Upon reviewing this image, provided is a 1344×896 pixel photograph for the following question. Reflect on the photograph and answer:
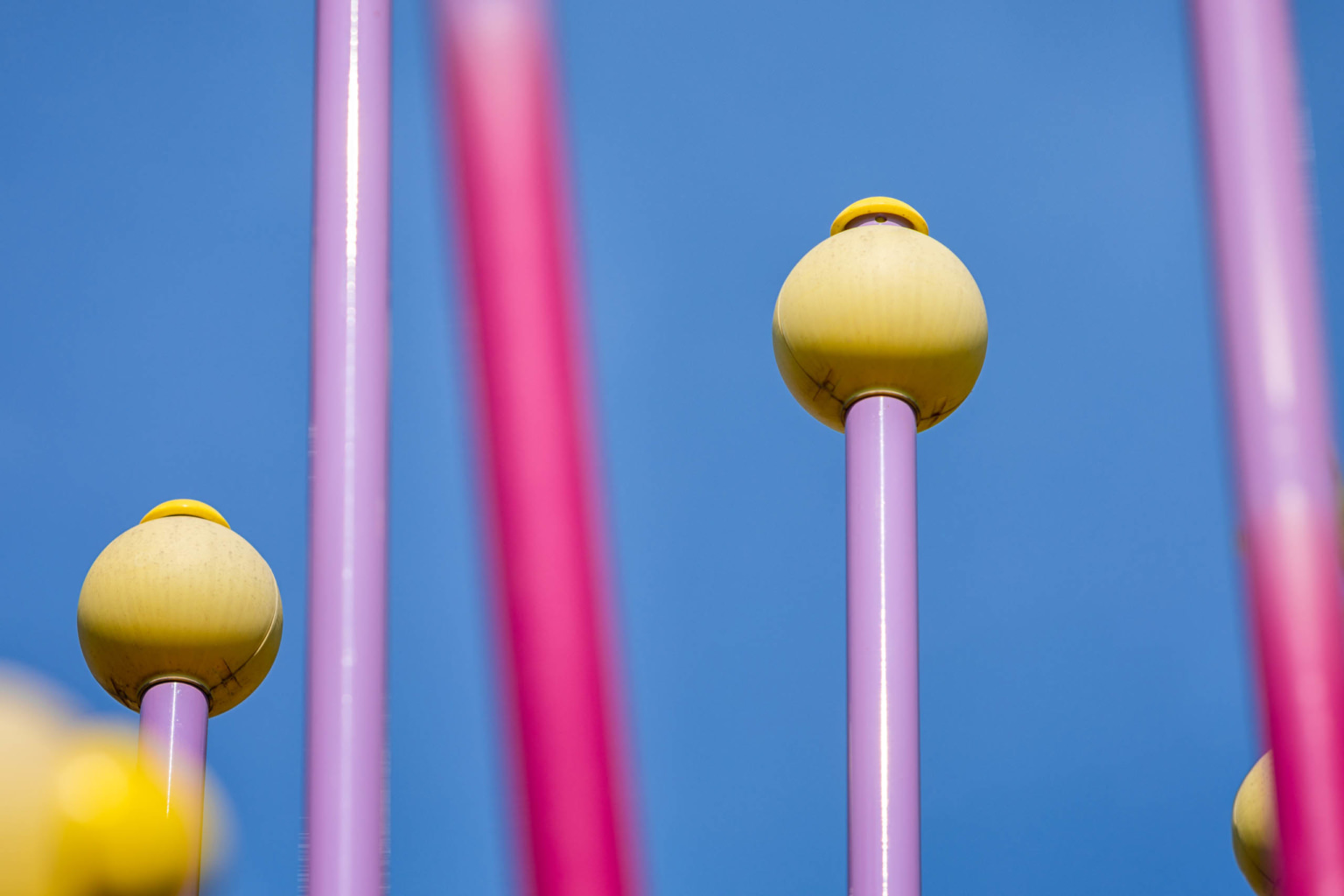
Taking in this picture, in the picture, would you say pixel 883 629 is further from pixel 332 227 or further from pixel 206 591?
pixel 206 591

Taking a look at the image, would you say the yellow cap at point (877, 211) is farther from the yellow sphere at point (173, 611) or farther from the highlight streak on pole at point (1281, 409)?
A: the highlight streak on pole at point (1281, 409)

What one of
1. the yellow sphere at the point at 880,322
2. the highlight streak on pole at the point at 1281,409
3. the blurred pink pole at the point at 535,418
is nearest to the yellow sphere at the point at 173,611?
the yellow sphere at the point at 880,322

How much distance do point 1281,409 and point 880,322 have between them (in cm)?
956

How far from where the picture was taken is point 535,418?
3.32 m

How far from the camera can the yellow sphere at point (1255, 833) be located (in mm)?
15352

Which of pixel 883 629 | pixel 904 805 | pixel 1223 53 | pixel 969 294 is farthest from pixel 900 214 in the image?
pixel 1223 53

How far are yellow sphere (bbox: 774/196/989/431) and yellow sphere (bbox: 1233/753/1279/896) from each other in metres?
4.28

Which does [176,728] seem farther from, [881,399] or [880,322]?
[880,322]

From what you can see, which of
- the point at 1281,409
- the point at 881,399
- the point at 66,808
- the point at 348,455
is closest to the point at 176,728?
the point at 881,399

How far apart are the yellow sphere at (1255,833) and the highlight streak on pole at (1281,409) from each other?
11.5m

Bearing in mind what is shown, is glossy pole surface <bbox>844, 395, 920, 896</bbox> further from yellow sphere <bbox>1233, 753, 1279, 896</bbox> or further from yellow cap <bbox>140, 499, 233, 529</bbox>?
yellow cap <bbox>140, 499, 233, 529</bbox>

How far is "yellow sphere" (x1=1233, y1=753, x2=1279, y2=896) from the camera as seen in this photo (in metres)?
15.4

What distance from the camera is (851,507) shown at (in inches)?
508

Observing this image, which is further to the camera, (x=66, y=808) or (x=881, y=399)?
(x=881, y=399)
